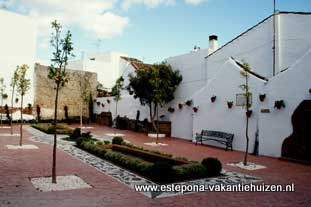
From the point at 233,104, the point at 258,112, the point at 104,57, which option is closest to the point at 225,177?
the point at 258,112

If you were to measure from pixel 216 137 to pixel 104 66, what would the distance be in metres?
24.3

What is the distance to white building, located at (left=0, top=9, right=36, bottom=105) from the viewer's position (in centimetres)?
2464

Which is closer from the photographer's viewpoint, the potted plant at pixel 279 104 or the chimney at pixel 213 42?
the potted plant at pixel 279 104

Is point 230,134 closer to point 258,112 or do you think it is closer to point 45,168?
point 258,112

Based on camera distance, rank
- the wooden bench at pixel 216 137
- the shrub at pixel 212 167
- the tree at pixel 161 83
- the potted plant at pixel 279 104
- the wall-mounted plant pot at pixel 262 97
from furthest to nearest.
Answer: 1. the tree at pixel 161 83
2. the wooden bench at pixel 216 137
3. the wall-mounted plant pot at pixel 262 97
4. the potted plant at pixel 279 104
5. the shrub at pixel 212 167

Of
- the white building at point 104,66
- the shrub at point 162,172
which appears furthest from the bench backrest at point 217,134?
the white building at point 104,66

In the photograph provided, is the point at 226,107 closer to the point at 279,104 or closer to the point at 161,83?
the point at 279,104

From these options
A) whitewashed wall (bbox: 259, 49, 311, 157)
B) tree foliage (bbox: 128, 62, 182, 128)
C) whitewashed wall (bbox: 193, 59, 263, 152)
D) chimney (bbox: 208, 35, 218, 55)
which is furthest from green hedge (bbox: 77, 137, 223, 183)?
chimney (bbox: 208, 35, 218, 55)

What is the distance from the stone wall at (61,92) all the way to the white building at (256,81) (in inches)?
495

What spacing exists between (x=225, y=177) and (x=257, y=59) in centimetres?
951

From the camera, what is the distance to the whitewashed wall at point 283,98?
1102 centimetres

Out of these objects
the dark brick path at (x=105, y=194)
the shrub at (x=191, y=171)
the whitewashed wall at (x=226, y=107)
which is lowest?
the dark brick path at (x=105, y=194)

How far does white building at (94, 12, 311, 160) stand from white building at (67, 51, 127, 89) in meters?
17.1

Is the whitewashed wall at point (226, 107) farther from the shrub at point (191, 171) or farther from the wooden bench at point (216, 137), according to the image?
the shrub at point (191, 171)
